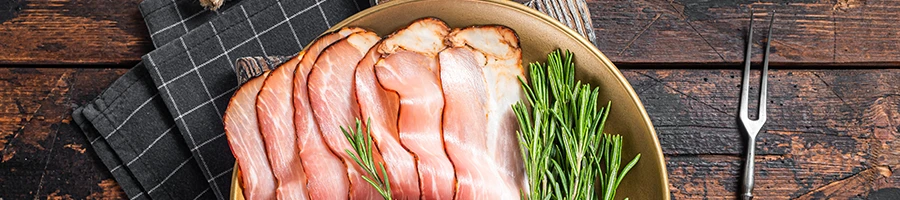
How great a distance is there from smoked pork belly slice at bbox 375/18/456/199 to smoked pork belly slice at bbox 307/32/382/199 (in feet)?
0.22

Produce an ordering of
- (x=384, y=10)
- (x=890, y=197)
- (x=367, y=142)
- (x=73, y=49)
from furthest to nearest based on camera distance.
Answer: (x=73, y=49) → (x=890, y=197) → (x=384, y=10) → (x=367, y=142)

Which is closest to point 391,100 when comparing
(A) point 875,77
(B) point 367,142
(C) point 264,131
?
(B) point 367,142

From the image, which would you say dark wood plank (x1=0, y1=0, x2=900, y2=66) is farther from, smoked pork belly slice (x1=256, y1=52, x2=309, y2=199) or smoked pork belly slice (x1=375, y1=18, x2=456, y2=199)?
smoked pork belly slice (x1=256, y1=52, x2=309, y2=199)

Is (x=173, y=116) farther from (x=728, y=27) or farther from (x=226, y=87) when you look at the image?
(x=728, y=27)

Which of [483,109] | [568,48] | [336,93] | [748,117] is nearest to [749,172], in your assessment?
[748,117]

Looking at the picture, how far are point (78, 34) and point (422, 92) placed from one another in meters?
0.88

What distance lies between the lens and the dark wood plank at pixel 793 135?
127 centimetres

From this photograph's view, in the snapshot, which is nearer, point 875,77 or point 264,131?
point 264,131

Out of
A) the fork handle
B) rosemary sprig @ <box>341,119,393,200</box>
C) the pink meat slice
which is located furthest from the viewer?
the fork handle

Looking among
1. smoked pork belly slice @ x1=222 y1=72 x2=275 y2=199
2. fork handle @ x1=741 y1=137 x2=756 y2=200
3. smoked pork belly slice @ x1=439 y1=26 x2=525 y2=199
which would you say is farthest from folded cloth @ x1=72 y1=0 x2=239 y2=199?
fork handle @ x1=741 y1=137 x2=756 y2=200

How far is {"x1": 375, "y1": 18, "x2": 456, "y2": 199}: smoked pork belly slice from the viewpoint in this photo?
1.00 meters

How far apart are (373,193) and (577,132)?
1.20 ft

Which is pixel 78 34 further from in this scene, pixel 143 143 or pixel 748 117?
pixel 748 117

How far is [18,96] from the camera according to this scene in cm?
136
